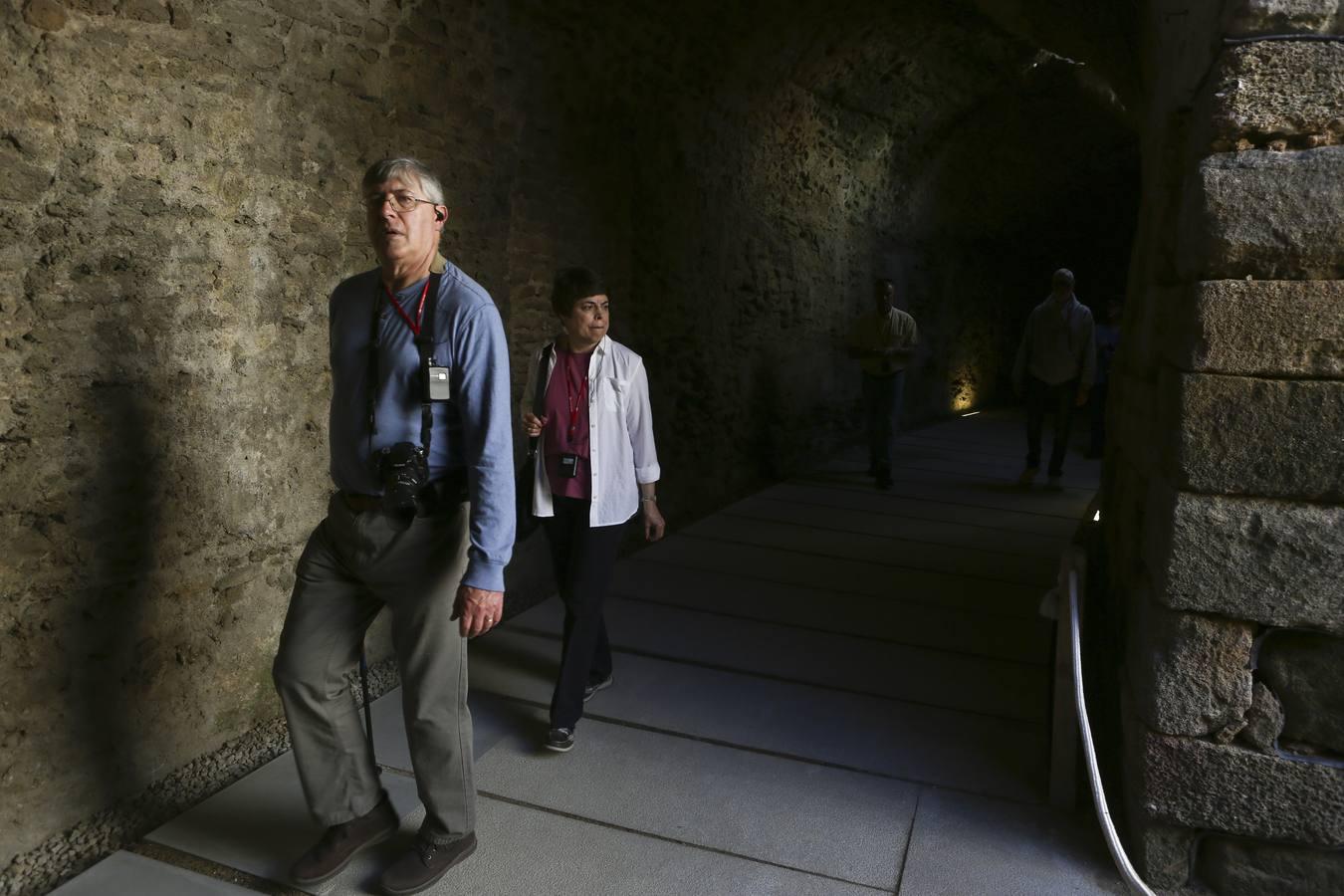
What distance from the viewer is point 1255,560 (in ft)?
6.80

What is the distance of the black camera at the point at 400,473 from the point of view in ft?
6.75

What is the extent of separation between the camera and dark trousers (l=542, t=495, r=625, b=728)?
292cm

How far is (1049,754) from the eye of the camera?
115 inches

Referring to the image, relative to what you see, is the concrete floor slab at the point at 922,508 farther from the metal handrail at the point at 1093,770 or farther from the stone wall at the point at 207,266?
the metal handrail at the point at 1093,770

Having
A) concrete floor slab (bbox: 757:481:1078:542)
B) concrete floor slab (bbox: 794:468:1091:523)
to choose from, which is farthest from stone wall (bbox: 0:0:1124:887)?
concrete floor slab (bbox: 794:468:1091:523)

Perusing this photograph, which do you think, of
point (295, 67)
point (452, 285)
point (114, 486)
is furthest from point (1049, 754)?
point (295, 67)

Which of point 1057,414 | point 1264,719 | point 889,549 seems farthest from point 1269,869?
point 1057,414

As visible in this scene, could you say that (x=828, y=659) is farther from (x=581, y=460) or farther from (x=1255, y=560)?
(x=1255, y=560)

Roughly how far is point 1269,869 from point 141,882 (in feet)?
8.78

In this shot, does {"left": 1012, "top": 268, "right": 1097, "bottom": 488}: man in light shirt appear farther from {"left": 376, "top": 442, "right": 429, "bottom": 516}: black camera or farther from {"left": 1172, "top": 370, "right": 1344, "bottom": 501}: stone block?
{"left": 376, "top": 442, "right": 429, "bottom": 516}: black camera

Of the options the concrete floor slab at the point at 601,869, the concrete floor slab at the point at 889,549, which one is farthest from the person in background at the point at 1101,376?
the concrete floor slab at the point at 601,869

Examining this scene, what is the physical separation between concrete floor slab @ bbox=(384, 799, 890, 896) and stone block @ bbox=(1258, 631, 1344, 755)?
41.7 inches

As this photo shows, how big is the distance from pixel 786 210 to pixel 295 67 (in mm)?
4872

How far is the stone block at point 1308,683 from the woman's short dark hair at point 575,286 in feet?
6.64
